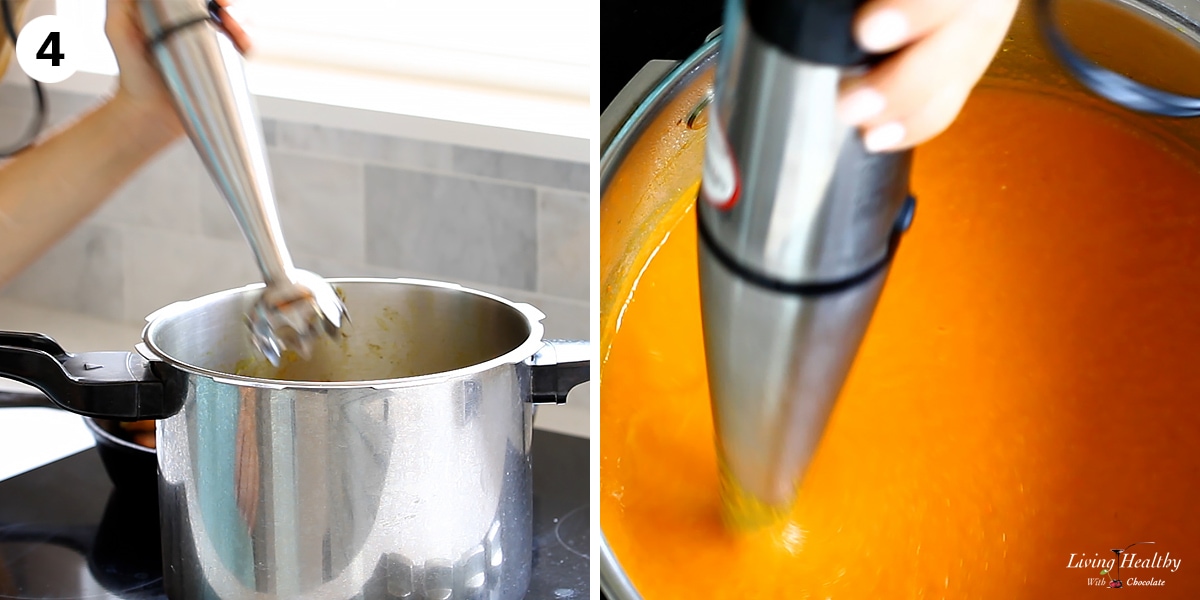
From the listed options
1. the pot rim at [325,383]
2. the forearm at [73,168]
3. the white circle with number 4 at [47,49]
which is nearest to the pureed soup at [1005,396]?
the pot rim at [325,383]

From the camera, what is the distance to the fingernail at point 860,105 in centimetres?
20

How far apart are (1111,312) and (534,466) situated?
1.14 feet

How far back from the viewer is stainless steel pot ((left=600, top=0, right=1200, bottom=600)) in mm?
224

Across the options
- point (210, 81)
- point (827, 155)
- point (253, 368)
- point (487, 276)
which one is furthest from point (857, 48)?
point (487, 276)

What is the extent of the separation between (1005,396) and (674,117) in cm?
10

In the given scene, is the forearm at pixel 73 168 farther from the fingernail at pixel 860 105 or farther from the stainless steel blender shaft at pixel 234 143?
the fingernail at pixel 860 105

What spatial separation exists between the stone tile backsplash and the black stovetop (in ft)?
0.45

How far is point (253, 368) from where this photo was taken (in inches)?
18.2

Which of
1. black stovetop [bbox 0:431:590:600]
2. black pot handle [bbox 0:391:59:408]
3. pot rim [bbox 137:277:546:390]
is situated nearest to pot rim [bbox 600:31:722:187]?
pot rim [bbox 137:277:546:390]

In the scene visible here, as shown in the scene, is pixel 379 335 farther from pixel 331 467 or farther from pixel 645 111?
pixel 645 111

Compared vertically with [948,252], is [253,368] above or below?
below

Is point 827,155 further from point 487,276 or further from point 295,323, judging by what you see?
point 487,276

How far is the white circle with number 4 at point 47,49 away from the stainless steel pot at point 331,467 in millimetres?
388

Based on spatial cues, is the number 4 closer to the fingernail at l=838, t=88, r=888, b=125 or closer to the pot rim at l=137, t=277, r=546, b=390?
the pot rim at l=137, t=277, r=546, b=390
